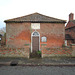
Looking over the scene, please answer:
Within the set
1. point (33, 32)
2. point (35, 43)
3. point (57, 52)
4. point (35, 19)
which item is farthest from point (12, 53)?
point (35, 19)

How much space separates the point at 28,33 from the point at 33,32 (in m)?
0.83

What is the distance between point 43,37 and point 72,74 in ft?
18.0

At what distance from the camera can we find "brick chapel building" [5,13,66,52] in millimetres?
7691

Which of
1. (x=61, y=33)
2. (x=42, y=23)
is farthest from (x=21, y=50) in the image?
(x=61, y=33)

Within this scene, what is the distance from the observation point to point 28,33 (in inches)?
305

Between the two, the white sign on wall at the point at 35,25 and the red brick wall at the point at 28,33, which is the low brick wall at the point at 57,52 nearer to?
the red brick wall at the point at 28,33

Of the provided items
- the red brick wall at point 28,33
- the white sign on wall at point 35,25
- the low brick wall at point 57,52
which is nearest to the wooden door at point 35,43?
the red brick wall at point 28,33

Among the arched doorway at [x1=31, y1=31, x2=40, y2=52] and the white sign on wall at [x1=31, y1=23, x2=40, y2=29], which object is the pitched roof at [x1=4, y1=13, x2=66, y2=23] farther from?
the arched doorway at [x1=31, y1=31, x2=40, y2=52]

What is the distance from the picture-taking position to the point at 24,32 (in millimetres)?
7742

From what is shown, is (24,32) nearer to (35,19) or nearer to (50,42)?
(35,19)

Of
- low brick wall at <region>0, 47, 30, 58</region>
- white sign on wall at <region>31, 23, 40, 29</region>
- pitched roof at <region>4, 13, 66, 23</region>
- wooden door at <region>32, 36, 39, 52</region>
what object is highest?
pitched roof at <region>4, 13, 66, 23</region>

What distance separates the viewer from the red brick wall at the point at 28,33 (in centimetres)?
770

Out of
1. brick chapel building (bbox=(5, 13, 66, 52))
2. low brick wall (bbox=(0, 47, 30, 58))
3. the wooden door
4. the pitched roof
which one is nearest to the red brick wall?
brick chapel building (bbox=(5, 13, 66, 52))

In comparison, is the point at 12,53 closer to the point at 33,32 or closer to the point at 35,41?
the point at 35,41
